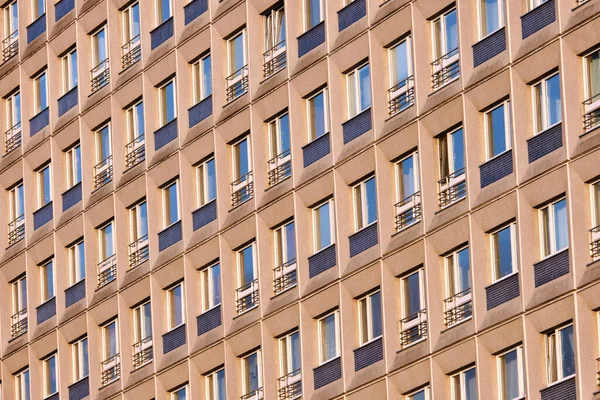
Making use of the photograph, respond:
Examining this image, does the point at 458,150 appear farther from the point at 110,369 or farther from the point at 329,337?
the point at 110,369

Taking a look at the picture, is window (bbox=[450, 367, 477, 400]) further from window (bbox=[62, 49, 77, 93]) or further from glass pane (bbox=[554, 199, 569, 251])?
window (bbox=[62, 49, 77, 93])

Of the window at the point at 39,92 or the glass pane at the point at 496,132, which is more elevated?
the window at the point at 39,92

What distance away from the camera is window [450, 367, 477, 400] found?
61.1 m

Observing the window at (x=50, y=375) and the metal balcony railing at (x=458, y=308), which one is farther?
the window at (x=50, y=375)

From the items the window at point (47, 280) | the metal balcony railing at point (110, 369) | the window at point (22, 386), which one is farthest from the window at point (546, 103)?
the window at point (22, 386)

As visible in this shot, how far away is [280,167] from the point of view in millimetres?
68750

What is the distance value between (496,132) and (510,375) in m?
5.76

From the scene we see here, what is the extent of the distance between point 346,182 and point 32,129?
Answer: 16.6 meters

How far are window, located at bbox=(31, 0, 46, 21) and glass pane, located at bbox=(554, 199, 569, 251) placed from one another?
83.3ft

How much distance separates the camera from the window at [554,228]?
2336 inches

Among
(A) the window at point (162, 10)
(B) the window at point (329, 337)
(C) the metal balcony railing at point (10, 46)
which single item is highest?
(C) the metal balcony railing at point (10, 46)

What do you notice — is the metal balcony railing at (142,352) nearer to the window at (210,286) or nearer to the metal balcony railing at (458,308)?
the window at (210,286)

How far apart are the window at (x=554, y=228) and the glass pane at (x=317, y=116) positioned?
30.2 ft

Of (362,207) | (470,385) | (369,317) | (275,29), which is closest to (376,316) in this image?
(369,317)
